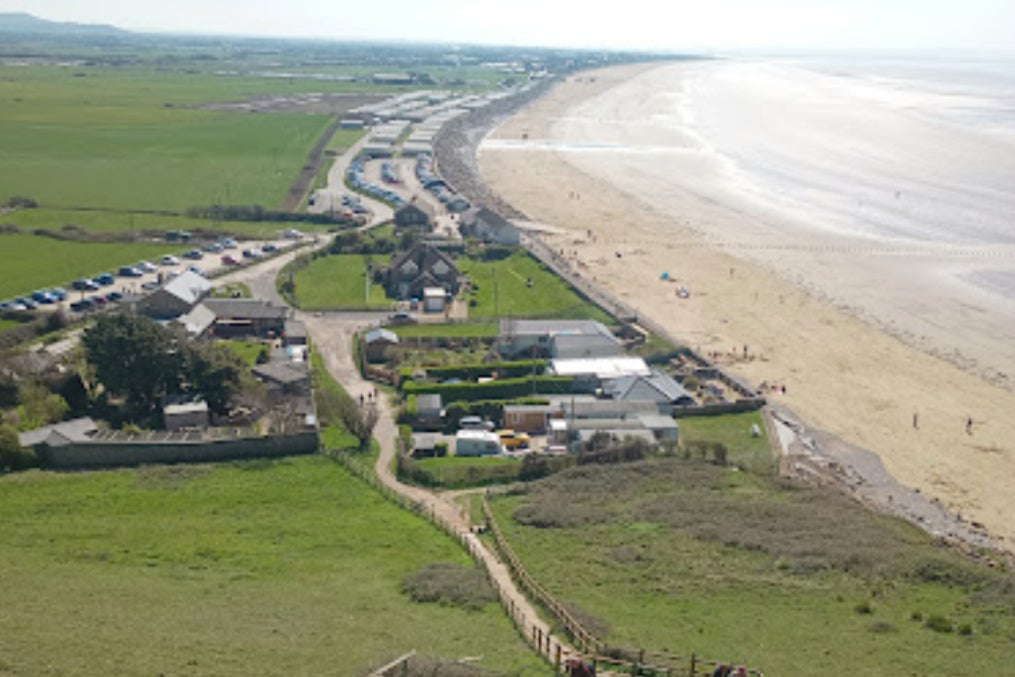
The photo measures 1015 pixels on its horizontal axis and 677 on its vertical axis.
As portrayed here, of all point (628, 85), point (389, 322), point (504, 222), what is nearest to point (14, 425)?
point (389, 322)

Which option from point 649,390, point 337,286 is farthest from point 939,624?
point 337,286

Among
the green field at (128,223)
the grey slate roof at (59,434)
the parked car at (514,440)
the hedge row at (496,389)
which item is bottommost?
the parked car at (514,440)

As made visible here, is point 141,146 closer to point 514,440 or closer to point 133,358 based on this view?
point 133,358

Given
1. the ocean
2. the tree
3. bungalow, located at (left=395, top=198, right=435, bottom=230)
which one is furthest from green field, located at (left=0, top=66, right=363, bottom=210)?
the ocean

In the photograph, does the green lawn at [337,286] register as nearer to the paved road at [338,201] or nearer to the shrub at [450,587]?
the paved road at [338,201]

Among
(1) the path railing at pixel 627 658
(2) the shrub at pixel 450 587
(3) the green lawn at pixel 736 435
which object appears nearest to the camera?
(1) the path railing at pixel 627 658

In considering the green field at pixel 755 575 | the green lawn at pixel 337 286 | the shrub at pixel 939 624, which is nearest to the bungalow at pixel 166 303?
the green lawn at pixel 337 286

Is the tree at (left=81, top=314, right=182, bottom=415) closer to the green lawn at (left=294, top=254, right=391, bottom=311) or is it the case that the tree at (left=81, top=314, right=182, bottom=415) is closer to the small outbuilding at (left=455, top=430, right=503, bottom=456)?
the small outbuilding at (left=455, top=430, right=503, bottom=456)
